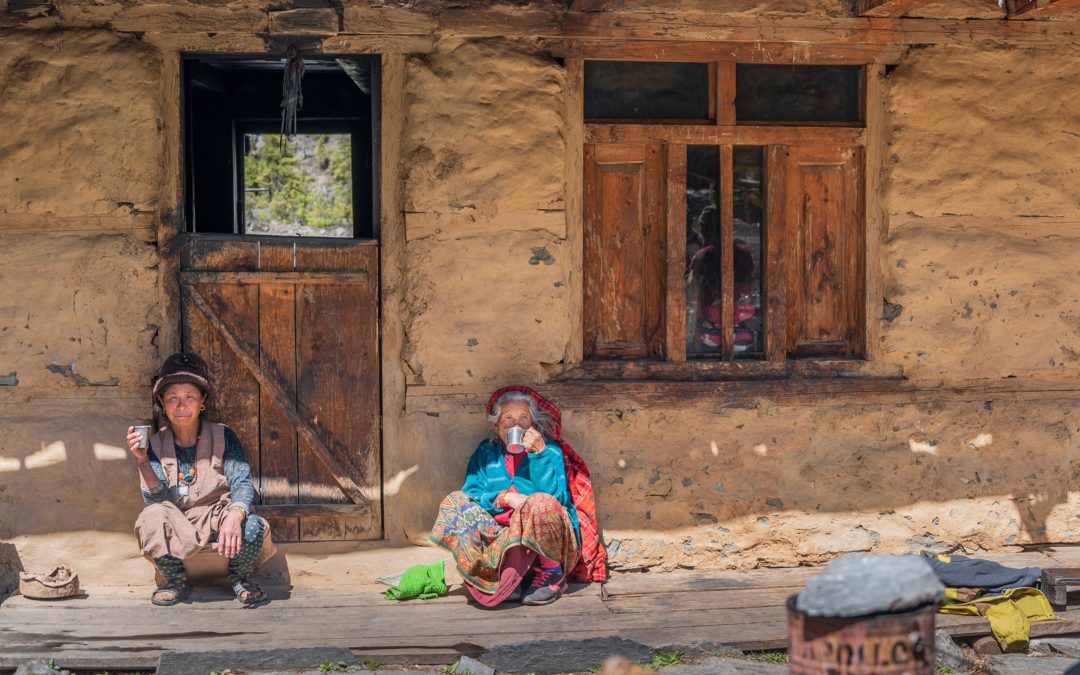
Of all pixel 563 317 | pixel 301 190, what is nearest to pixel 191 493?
pixel 563 317

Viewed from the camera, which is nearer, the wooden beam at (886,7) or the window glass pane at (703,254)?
the wooden beam at (886,7)

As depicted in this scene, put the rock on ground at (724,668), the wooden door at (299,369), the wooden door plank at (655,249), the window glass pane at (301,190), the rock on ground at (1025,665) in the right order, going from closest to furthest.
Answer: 1. the rock on ground at (724,668)
2. the rock on ground at (1025,665)
3. the wooden door at (299,369)
4. the wooden door plank at (655,249)
5. the window glass pane at (301,190)

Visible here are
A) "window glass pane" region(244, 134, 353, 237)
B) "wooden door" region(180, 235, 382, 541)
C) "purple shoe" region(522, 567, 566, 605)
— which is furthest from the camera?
"window glass pane" region(244, 134, 353, 237)

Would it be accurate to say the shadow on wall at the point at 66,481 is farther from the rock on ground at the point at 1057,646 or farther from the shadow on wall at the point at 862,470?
the rock on ground at the point at 1057,646

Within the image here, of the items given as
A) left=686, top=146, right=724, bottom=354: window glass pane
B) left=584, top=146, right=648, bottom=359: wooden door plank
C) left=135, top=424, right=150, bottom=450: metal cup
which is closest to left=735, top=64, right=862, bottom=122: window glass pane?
left=686, top=146, right=724, bottom=354: window glass pane

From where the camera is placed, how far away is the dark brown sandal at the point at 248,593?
4.91 meters

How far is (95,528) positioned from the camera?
5.18 meters

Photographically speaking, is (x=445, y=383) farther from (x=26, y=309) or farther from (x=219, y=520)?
(x=26, y=309)

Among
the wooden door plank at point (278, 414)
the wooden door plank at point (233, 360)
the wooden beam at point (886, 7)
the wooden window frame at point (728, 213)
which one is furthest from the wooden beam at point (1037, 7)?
the wooden door plank at point (233, 360)

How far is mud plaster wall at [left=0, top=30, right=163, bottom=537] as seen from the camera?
16.8 ft

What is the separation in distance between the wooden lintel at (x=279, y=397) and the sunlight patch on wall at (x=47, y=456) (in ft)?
2.75

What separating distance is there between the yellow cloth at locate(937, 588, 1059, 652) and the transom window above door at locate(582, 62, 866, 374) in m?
1.31

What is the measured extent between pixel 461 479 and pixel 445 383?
A: 445 mm

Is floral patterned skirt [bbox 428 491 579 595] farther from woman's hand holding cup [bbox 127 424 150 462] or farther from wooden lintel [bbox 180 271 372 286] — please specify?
A: woman's hand holding cup [bbox 127 424 150 462]
